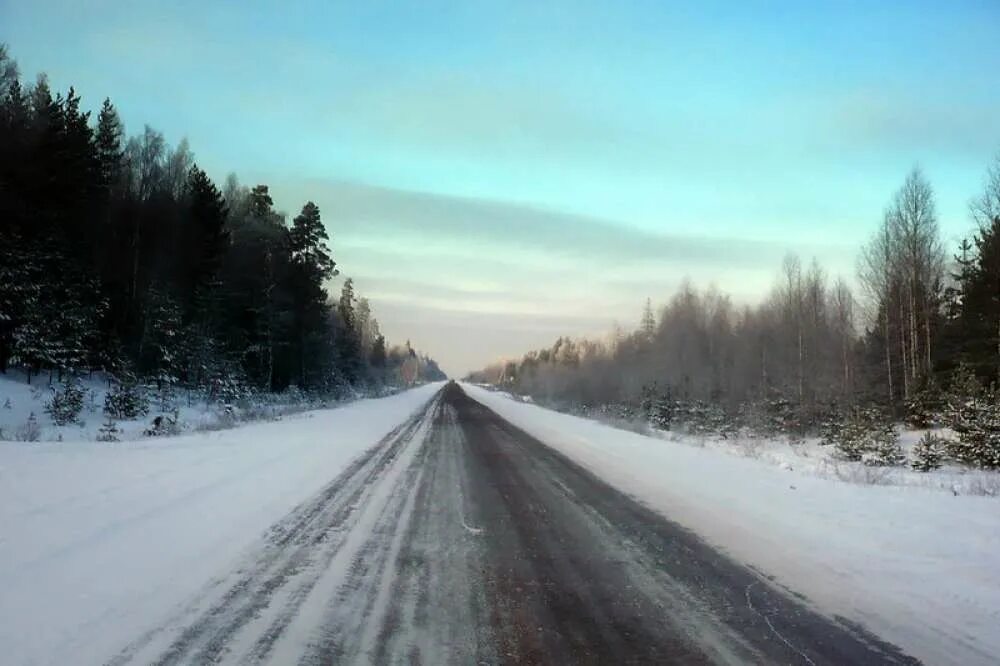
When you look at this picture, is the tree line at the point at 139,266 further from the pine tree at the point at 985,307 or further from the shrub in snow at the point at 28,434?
the pine tree at the point at 985,307

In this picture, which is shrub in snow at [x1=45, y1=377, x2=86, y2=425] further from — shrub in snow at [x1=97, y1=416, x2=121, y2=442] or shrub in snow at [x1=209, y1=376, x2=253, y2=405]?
shrub in snow at [x1=209, y1=376, x2=253, y2=405]

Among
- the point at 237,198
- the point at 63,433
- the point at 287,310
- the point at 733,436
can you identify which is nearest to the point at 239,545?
the point at 63,433

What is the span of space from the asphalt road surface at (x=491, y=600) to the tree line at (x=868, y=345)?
53.6ft

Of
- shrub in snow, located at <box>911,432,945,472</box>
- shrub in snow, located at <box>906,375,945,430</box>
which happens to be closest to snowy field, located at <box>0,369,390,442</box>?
shrub in snow, located at <box>911,432,945,472</box>

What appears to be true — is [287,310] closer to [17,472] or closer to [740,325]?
[17,472]

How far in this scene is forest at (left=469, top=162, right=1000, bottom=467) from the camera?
990 inches

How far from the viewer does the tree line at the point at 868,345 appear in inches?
1196

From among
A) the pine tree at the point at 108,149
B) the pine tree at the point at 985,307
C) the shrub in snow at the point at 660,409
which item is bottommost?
the shrub in snow at the point at 660,409

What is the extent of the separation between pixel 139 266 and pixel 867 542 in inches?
1680

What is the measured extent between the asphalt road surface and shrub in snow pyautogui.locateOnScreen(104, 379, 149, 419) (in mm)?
18635

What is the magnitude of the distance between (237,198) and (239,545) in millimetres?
63717

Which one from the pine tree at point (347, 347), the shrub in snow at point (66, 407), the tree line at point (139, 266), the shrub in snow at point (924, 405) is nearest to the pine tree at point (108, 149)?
the tree line at point (139, 266)

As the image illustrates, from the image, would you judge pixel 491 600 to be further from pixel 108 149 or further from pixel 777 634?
pixel 108 149

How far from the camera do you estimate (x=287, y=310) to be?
46.5 metres
